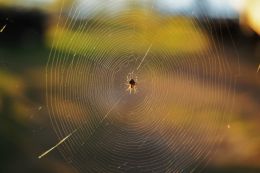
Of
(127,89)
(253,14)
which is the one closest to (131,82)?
(127,89)

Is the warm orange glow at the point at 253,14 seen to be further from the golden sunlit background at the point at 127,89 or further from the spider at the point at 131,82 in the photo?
the spider at the point at 131,82

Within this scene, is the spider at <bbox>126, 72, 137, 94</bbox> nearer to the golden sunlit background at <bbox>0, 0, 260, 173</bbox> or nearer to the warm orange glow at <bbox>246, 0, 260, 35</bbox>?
the golden sunlit background at <bbox>0, 0, 260, 173</bbox>

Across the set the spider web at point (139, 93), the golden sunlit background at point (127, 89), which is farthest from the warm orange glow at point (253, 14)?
the spider web at point (139, 93)

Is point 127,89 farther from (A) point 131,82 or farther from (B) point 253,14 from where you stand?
(B) point 253,14

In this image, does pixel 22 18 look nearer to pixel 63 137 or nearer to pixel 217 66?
pixel 63 137

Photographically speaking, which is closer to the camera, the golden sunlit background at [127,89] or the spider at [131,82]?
the golden sunlit background at [127,89]

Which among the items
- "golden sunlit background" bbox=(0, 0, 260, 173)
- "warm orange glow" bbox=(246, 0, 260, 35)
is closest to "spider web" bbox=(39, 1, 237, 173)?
"golden sunlit background" bbox=(0, 0, 260, 173)

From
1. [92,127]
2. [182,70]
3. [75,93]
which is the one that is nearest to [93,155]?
[92,127]

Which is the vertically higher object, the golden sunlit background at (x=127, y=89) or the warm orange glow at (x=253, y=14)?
the warm orange glow at (x=253, y=14)
